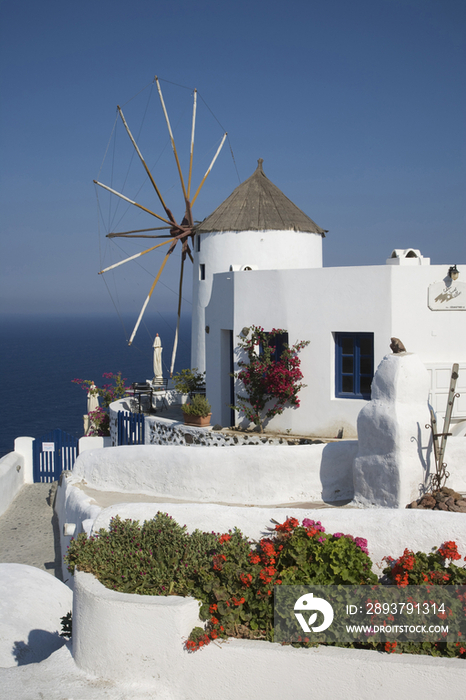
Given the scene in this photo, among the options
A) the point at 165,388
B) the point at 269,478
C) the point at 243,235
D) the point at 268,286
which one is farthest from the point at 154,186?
the point at 269,478

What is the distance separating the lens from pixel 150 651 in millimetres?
5102

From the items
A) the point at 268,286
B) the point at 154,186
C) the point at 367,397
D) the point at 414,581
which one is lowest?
the point at 414,581

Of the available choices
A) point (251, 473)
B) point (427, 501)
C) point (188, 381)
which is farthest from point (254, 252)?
point (427, 501)

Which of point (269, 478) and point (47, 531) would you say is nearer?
point (269, 478)

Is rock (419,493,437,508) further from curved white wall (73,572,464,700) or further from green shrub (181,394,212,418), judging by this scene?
green shrub (181,394,212,418)

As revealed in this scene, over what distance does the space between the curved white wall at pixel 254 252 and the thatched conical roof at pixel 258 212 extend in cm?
20

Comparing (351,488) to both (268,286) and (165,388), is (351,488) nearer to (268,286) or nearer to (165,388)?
(268,286)

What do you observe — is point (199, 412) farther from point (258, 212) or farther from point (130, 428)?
point (258, 212)

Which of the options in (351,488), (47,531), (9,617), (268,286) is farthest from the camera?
(47,531)

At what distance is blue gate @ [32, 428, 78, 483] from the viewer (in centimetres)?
1939

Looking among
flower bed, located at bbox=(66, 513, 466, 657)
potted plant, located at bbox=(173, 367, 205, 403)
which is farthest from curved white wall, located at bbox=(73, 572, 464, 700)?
potted plant, located at bbox=(173, 367, 205, 403)

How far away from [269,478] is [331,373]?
432 cm

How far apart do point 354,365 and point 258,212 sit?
333 inches

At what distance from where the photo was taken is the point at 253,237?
18891 millimetres
